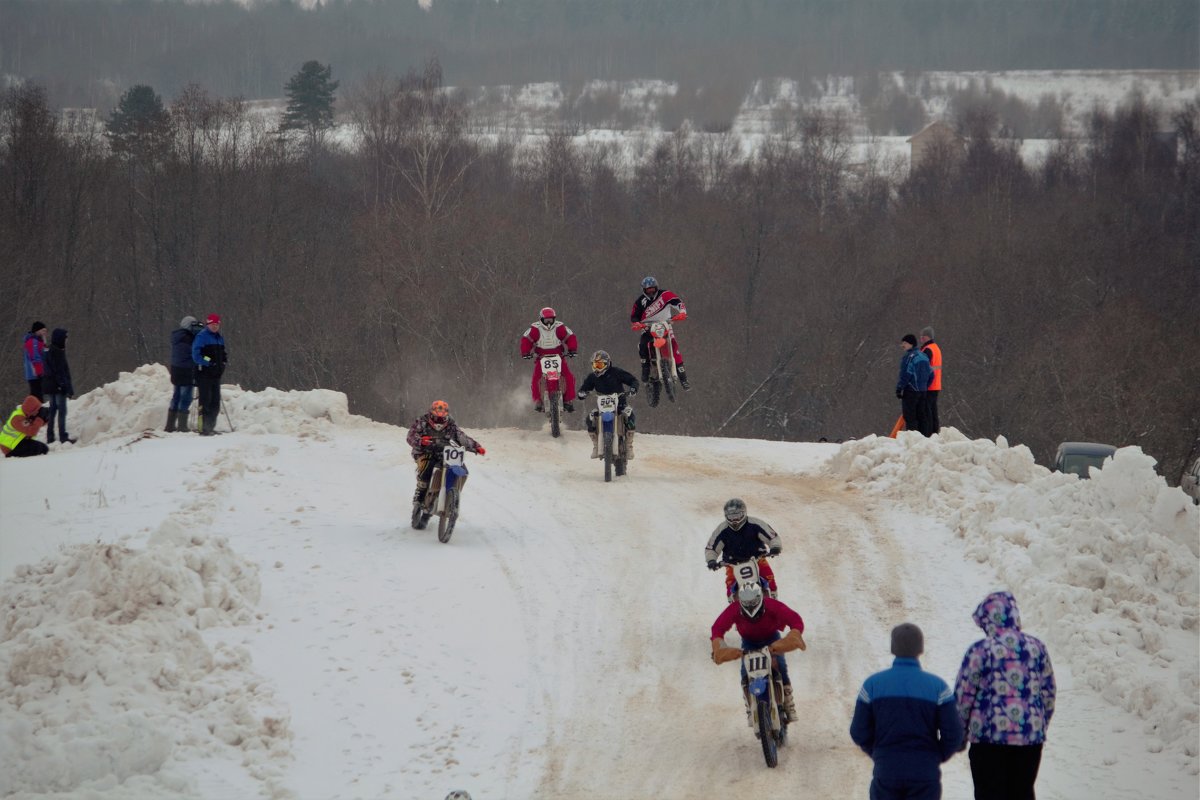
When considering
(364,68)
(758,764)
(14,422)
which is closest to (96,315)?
(14,422)

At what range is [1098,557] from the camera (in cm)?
1285

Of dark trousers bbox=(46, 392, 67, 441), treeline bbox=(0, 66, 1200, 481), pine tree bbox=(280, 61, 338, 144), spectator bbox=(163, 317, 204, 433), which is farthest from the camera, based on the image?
pine tree bbox=(280, 61, 338, 144)

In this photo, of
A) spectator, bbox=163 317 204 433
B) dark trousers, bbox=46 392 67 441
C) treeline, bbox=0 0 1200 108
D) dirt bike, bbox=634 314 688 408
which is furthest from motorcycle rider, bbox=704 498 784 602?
treeline, bbox=0 0 1200 108

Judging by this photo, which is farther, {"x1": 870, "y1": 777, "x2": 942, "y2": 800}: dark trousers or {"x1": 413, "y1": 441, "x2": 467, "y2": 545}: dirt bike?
{"x1": 413, "y1": 441, "x2": 467, "y2": 545}: dirt bike

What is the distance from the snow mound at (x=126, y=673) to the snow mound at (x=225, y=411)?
8214mm

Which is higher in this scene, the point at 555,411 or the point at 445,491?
the point at 555,411

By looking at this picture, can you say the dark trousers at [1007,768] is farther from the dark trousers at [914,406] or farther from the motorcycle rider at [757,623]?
the dark trousers at [914,406]

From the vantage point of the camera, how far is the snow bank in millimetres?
10922

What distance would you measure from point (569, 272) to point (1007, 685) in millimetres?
56526

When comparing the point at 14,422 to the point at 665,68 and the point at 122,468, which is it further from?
the point at 665,68

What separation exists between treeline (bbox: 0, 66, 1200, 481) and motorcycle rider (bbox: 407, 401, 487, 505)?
21.0 meters

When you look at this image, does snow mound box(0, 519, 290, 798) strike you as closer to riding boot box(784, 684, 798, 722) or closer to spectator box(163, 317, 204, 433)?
riding boot box(784, 684, 798, 722)

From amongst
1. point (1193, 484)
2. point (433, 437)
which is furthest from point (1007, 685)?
point (1193, 484)

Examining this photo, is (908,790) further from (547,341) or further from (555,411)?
(555,411)
